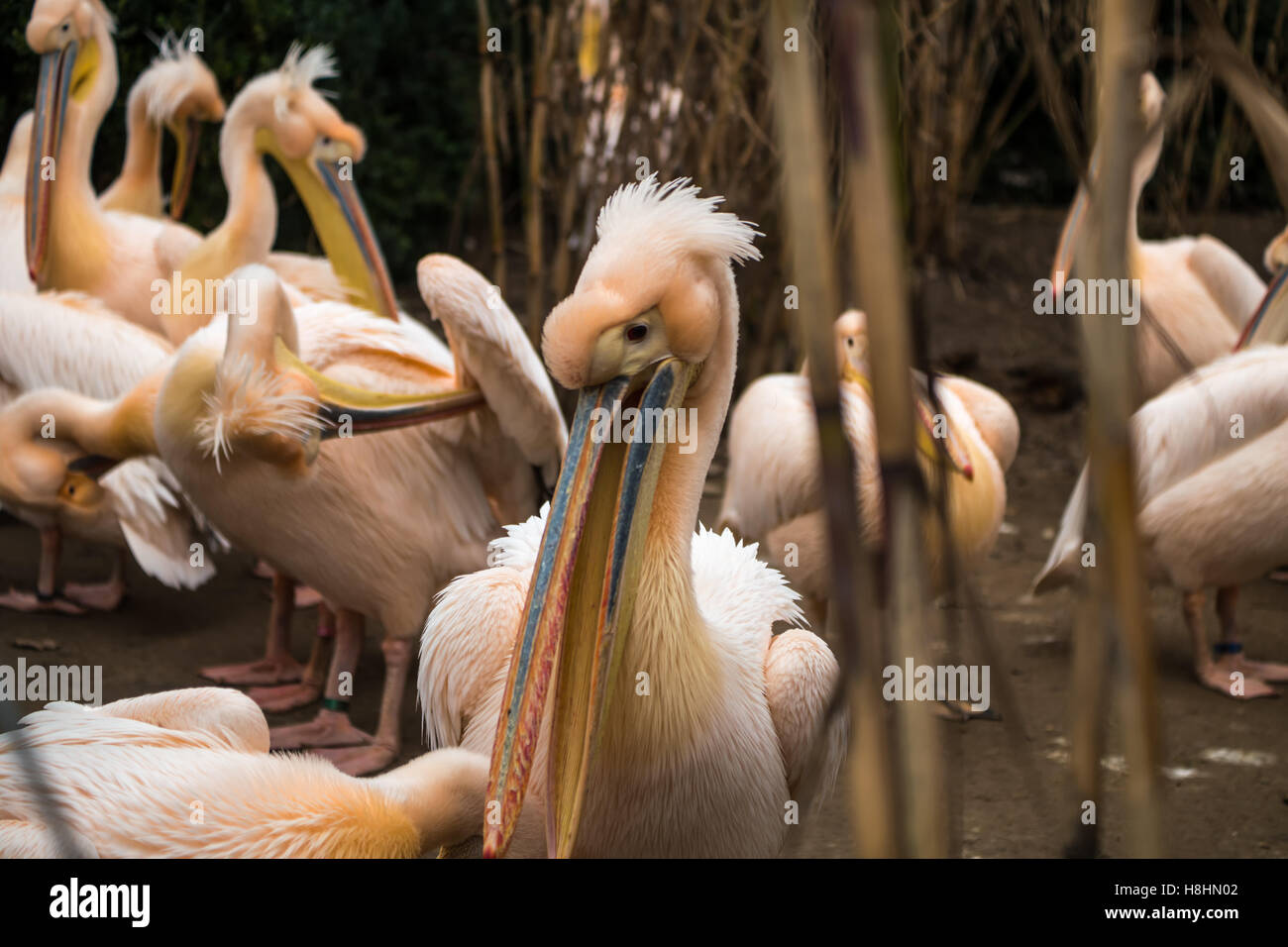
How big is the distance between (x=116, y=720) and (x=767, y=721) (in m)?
1.06

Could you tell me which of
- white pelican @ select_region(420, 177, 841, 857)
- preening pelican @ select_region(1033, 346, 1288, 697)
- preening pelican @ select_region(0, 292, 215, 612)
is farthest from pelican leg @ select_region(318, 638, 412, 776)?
preening pelican @ select_region(1033, 346, 1288, 697)

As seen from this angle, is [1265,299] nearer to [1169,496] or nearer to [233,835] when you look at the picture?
[1169,496]

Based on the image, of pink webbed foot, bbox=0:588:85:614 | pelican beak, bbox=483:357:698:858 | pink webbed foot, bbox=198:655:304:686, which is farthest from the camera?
pink webbed foot, bbox=0:588:85:614

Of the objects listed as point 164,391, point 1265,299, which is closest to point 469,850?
point 164,391

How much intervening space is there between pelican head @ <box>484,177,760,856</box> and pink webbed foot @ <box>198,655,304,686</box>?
7.28ft

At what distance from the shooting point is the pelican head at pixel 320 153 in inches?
186

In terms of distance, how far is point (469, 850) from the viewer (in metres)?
2.32

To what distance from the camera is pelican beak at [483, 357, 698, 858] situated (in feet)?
5.68

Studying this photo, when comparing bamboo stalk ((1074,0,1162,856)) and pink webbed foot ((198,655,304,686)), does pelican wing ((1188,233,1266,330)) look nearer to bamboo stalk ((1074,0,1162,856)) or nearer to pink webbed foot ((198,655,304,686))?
pink webbed foot ((198,655,304,686))

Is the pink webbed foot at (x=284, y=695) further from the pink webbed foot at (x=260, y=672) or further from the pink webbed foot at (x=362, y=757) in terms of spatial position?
the pink webbed foot at (x=362, y=757)

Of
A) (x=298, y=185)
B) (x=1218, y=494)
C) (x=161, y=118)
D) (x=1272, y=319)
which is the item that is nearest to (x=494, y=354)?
(x=298, y=185)

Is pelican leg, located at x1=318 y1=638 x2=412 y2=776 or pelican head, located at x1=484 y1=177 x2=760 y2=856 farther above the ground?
pelican head, located at x1=484 y1=177 x2=760 y2=856

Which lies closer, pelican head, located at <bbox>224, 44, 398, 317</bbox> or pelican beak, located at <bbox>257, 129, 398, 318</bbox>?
pelican head, located at <bbox>224, 44, 398, 317</bbox>

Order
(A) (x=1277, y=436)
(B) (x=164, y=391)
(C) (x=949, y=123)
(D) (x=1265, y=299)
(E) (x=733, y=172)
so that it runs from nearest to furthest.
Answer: (B) (x=164, y=391) < (A) (x=1277, y=436) < (D) (x=1265, y=299) < (E) (x=733, y=172) < (C) (x=949, y=123)
